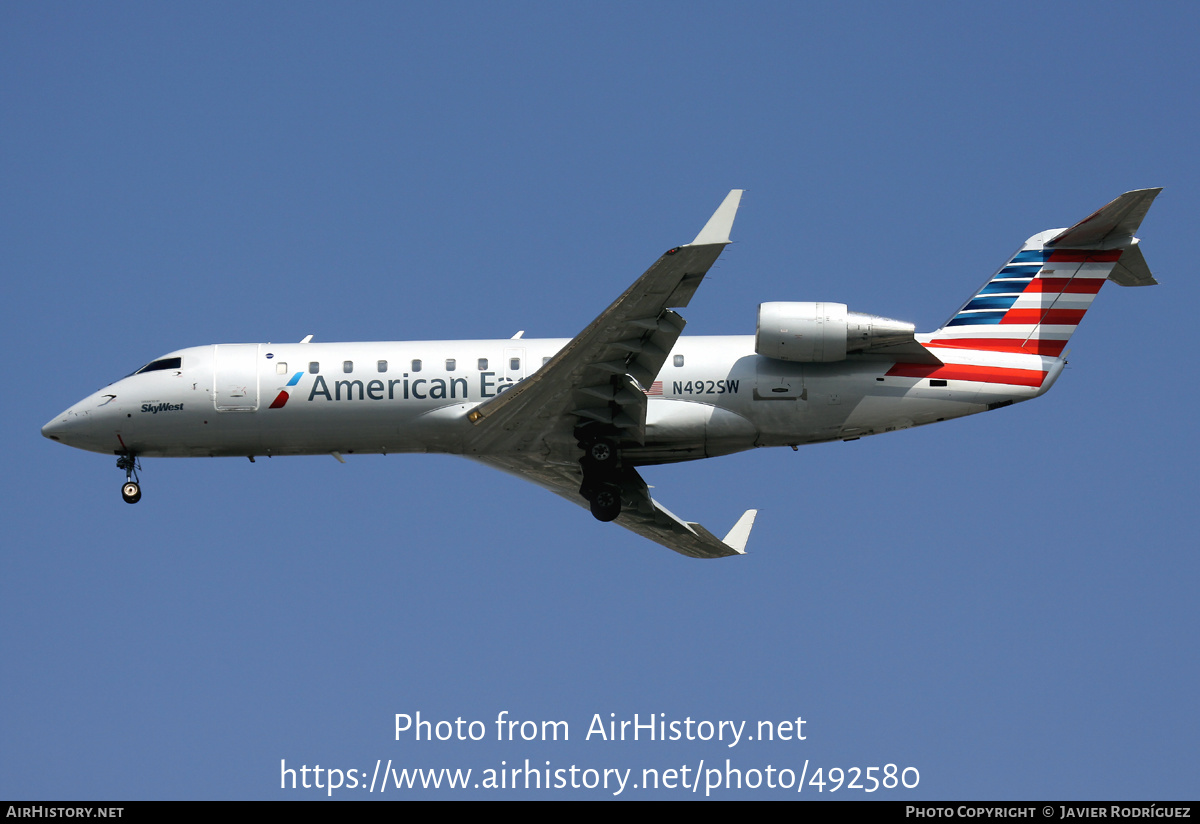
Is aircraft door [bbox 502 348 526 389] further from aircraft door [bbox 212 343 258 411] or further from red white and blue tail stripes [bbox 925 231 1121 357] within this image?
red white and blue tail stripes [bbox 925 231 1121 357]

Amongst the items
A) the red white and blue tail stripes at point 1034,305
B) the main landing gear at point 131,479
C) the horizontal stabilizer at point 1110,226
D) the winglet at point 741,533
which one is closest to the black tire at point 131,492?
the main landing gear at point 131,479

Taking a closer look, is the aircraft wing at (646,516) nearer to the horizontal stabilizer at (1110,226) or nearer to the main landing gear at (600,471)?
the main landing gear at (600,471)

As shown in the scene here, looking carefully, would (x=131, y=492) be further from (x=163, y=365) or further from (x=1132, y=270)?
(x=1132, y=270)

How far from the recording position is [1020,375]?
24469 millimetres

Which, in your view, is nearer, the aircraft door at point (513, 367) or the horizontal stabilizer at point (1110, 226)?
the horizontal stabilizer at point (1110, 226)

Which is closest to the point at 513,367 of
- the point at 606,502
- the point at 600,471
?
the point at 600,471

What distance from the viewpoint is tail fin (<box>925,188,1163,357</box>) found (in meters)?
24.9

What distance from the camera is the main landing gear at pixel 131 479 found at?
26.2m

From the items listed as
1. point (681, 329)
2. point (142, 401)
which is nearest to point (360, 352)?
point (142, 401)

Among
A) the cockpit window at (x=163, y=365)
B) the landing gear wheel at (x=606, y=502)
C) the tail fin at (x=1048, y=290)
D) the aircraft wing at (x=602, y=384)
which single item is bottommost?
the landing gear wheel at (x=606, y=502)

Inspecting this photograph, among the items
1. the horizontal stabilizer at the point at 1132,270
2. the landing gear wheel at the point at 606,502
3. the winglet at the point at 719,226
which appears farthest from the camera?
the horizontal stabilizer at the point at 1132,270

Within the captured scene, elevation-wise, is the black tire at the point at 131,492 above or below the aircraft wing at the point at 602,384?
below
